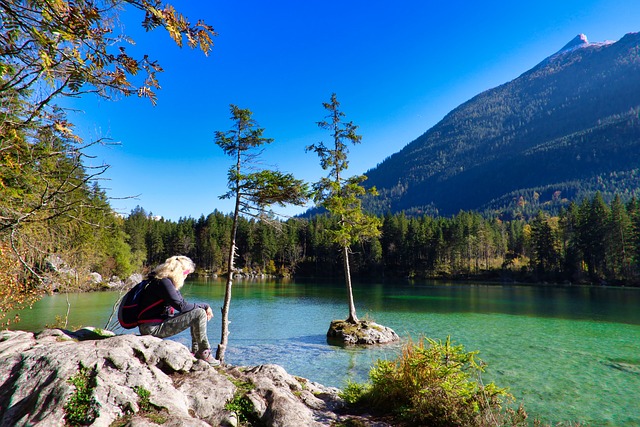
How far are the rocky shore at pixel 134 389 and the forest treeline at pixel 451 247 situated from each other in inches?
1744

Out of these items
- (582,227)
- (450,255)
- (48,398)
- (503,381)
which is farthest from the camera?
(450,255)

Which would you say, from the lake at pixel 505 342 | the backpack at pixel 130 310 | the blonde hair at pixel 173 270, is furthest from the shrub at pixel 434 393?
the backpack at pixel 130 310

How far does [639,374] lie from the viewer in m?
12.6

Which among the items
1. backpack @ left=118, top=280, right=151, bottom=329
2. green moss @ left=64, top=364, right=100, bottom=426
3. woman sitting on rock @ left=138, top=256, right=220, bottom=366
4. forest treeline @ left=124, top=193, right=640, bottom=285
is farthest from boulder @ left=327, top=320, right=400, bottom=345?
forest treeline @ left=124, top=193, right=640, bottom=285

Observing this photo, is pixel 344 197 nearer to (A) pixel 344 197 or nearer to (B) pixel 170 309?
(A) pixel 344 197

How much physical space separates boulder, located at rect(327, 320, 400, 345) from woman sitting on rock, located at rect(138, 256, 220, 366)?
43.1ft

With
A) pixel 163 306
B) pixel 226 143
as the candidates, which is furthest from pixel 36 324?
pixel 163 306

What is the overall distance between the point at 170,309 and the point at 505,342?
18.1m

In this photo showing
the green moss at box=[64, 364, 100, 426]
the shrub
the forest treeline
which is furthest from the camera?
the forest treeline

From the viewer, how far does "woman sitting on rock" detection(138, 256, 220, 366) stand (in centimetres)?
566

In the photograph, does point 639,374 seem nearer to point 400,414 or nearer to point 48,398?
point 400,414

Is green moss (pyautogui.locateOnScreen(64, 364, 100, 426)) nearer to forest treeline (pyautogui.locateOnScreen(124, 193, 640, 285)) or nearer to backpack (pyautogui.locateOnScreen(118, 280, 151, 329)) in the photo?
backpack (pyautogui.locateOnScreen(118, 280, 151, 329))

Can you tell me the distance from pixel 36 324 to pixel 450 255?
8278cm

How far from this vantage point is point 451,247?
8475cm
